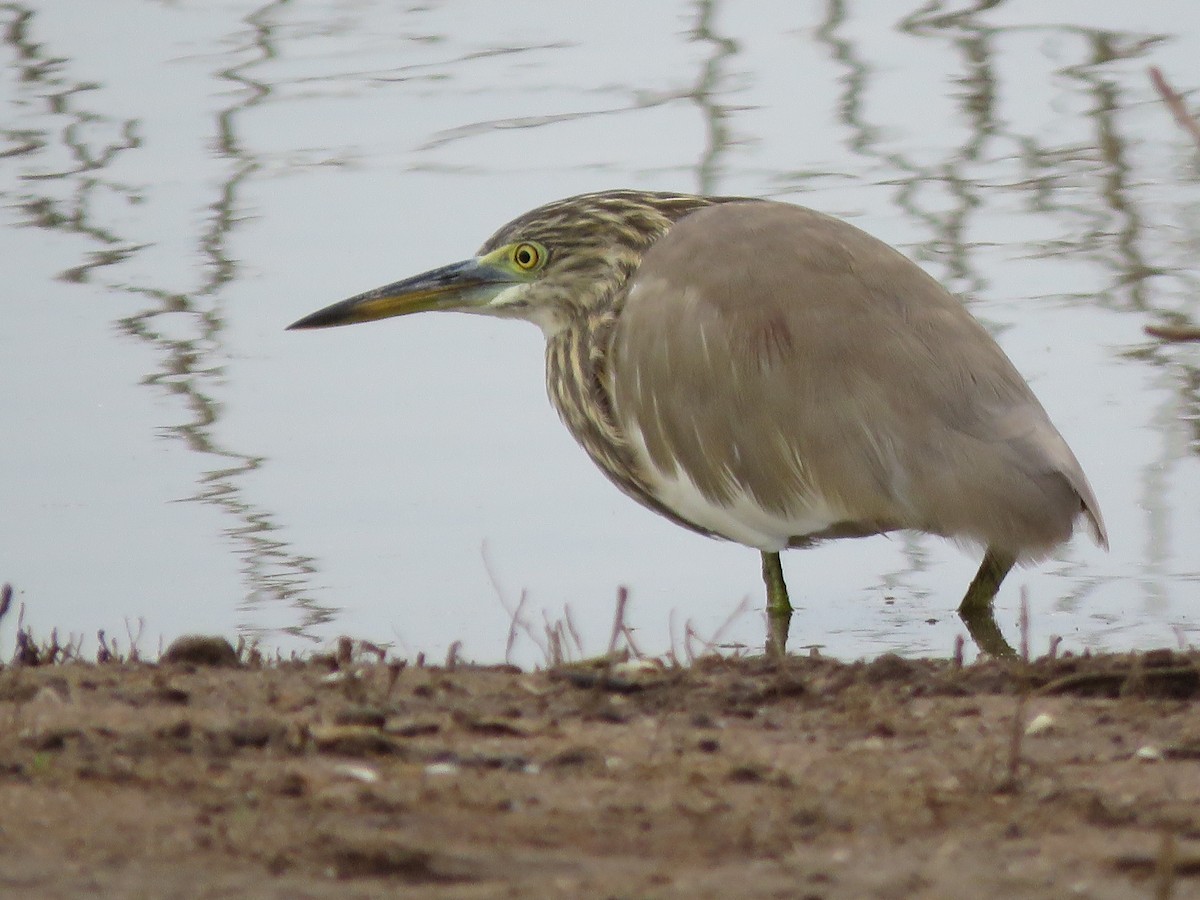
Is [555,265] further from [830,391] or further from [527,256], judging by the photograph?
[830,391]

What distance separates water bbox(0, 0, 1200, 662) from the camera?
21.0 feet

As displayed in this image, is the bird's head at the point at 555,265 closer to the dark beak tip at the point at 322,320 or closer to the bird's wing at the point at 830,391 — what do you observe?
the dark beak tip at the point at 322,320

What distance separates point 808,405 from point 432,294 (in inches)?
71.8

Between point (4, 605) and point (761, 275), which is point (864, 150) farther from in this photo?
point (4, 605)

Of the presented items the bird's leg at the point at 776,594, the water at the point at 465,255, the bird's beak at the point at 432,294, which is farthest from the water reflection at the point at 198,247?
the bird's leg at the point at 776,594

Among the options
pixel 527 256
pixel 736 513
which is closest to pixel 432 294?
pixel 527 256

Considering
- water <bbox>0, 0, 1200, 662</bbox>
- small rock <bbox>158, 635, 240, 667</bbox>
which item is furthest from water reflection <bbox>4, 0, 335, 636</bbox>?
small rock <bbox>158, 635, 240, 667</bbox>

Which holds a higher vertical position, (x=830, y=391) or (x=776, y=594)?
(x=830, y=391)

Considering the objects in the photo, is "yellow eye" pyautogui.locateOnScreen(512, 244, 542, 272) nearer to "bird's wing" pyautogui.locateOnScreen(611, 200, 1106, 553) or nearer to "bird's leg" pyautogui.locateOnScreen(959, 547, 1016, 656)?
"bird's wing" pyautogui.locateOnScreen(611, 200, 1106, 553)

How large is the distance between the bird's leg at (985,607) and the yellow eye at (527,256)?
168 cm

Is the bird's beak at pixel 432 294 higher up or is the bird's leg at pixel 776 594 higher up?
the bird's beak at pixel 432 294

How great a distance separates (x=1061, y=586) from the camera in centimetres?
636

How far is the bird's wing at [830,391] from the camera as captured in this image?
203 inches

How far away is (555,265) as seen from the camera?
661 cm
